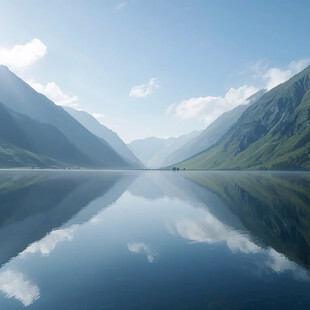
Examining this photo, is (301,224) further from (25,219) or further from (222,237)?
(25,219)

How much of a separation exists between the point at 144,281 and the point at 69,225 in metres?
23.7

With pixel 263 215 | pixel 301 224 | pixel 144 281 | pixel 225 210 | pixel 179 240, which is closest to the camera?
pixel 144 281

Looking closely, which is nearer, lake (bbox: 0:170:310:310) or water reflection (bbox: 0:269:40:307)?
lake (bbox: 0:170:310:310)

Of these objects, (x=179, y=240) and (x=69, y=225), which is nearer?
(x=179, y=240)

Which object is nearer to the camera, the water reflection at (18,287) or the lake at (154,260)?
the lake at (154,260)

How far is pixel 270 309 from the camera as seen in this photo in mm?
17938

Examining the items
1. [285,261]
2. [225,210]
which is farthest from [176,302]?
[225,210]

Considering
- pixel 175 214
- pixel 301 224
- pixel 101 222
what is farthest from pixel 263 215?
pixel 101 222

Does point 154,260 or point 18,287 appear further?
point 154,260

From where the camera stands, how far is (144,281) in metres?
22.3

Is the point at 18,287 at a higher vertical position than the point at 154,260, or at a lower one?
higher

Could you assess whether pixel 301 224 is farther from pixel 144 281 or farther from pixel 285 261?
pixel 144 281

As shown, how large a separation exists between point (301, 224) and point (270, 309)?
1108 inches

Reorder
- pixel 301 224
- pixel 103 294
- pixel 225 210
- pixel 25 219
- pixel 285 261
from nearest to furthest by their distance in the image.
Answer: pixel 103 294 → pixel 285 261 → pixel 301 224 → pixel 25 219 → pixel 225 210
